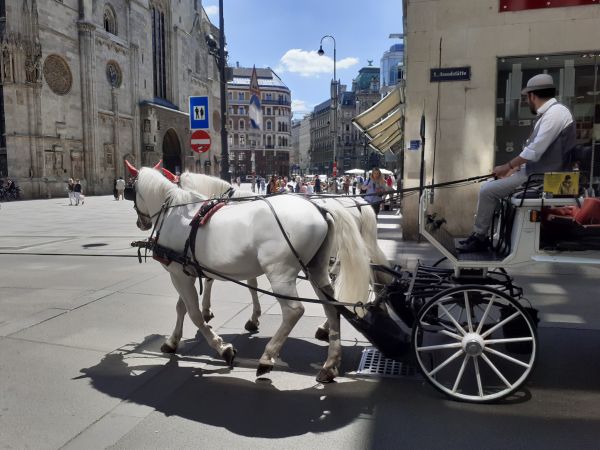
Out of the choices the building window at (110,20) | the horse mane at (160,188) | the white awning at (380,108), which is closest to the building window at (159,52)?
the building window at (110,20)

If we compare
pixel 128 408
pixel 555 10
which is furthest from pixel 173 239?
pixel 555 10

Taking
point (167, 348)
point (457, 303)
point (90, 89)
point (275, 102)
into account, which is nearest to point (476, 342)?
point (457, 303)

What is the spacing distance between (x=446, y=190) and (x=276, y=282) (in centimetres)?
865

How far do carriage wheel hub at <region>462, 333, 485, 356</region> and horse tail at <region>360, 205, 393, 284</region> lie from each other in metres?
1.26

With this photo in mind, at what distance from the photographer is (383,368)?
4441 millimetres

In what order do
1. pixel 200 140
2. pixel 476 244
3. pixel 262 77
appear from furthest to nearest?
pixel 262 77 → pixel 200 140 → pixel 476 244

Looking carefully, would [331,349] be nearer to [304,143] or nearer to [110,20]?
[110,20]

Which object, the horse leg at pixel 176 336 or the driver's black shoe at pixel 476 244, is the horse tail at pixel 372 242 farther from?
the horse leg at pixel 176 336

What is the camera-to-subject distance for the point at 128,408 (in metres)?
3.75

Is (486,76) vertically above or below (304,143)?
below

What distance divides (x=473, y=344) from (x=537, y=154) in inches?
61.5

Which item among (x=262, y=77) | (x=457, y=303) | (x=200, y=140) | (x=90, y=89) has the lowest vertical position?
(x=457, y=303)

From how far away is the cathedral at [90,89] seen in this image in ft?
106

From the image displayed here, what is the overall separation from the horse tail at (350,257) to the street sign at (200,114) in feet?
21.9
